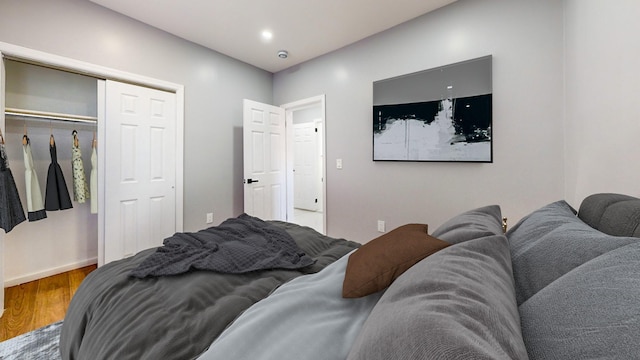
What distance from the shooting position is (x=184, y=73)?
3.34m

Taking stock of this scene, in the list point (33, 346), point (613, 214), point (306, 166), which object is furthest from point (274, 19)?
point (306, 166)

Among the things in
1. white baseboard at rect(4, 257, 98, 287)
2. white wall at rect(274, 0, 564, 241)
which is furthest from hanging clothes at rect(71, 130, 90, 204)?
white wall at rect(274, 0, 564, 241)

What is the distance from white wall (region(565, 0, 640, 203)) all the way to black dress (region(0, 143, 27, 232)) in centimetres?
391

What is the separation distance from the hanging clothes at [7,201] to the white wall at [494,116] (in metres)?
3.07

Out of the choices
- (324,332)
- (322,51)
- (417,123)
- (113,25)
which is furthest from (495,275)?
(113,25)

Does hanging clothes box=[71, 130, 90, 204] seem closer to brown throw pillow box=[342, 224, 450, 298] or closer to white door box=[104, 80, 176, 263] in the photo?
white door box=[104, 80, 176, 263]

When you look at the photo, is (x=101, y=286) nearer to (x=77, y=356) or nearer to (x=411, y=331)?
(x=77, y=356)

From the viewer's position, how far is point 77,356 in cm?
99

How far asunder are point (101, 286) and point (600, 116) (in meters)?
2.56

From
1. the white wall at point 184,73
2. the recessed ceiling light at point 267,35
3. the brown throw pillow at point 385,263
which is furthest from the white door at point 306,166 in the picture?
the brown throw pillow at point 385,263

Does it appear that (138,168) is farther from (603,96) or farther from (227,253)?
(603,96)

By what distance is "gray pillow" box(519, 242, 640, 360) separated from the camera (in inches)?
13.8

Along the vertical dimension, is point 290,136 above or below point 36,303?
above

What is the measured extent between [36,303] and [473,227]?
3.33 meters
